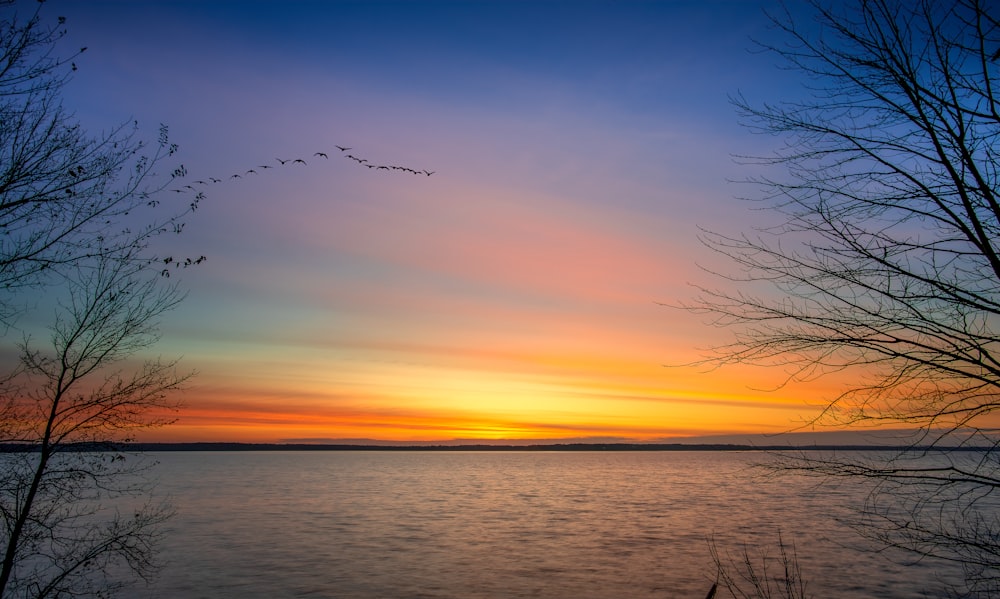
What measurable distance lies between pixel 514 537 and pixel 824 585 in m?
18.0

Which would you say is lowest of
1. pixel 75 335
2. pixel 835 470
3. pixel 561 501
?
pixel 561 501

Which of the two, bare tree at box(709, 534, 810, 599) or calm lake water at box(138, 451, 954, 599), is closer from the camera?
bare tree at box(709, 534, 810, 599)

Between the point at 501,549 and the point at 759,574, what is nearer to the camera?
the point at 759,574

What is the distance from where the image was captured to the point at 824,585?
2408 cm

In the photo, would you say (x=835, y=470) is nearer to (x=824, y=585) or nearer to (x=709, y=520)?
(x=824, y=585)

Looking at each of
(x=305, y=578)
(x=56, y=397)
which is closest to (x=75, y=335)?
(x=56, y=397)

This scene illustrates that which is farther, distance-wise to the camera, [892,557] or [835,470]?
[892,557]

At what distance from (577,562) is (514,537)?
887cm

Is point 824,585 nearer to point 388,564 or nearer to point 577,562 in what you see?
point 577,562

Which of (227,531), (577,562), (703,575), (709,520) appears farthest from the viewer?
(709,520)

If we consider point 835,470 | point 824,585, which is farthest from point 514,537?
point 835,470

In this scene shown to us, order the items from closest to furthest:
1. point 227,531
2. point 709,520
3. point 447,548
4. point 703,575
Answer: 1. point 703,575
2. point 447,548
3. point 227,531
4. point 709,520

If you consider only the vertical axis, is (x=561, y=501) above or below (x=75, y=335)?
below

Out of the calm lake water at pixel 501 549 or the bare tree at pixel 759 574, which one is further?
the calm lake water at pixel 501 549
